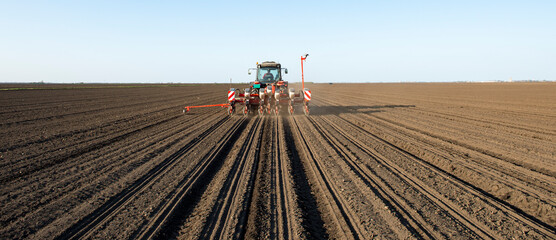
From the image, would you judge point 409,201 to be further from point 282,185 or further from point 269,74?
point 269,74

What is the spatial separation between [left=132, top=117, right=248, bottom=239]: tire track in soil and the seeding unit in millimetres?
7400

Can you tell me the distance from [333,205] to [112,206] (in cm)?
293

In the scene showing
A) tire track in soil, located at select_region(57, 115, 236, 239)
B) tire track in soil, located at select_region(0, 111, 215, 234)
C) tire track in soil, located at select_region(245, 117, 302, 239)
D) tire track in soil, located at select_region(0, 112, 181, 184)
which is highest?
tire track in soil, located at select_region(0, 112, 181, 184)

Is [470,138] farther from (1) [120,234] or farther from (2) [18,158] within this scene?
(2) [18,158]

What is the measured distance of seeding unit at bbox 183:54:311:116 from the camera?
14328 mm

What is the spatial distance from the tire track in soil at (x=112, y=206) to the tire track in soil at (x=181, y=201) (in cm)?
56

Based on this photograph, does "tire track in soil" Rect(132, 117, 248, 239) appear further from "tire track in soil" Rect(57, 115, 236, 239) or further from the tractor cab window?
the tractor cab window

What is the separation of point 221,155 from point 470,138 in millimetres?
6514

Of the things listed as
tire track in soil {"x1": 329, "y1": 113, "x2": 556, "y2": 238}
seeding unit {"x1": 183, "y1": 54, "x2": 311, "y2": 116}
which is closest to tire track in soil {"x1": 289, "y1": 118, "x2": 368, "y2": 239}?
tire track in soil {"x1": 329, "y1": 113, "x2": 556, "y2": 238}

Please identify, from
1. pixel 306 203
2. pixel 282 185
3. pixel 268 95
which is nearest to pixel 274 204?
pixel 306 203

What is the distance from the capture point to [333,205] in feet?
13.3

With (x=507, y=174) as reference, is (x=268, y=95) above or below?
above

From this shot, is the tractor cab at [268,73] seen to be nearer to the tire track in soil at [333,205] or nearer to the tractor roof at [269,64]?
the tractor roof at [269,64]

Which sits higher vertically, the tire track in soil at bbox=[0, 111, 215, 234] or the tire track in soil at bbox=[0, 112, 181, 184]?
the tire track in soil at bbox=[0, 112, 181, 184]
